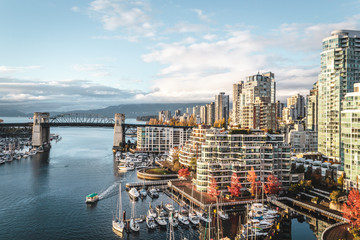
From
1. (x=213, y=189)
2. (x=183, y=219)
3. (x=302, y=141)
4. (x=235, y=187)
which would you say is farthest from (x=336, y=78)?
(x=183, y=219)

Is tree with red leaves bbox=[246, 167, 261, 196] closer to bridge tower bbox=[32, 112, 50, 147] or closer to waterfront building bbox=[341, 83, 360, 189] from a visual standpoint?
waterfront building bbox=[341, 83, 360, 189]

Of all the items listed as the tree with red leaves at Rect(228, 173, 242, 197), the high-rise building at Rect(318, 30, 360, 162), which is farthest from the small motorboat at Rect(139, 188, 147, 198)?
the high-rise building at Rect(318, 30, 360, 162)

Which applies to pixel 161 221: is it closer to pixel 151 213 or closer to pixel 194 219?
pixel 151 213

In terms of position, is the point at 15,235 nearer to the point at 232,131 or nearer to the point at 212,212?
the point at 212,212

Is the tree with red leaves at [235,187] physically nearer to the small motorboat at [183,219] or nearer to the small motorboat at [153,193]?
the small motorboat at [183,219]

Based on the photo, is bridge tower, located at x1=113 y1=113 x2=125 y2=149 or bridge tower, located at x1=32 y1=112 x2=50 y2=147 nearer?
bridge tower, located at x1=32 y1=112 x2=50 y2=147

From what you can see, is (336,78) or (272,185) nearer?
(272,185)
